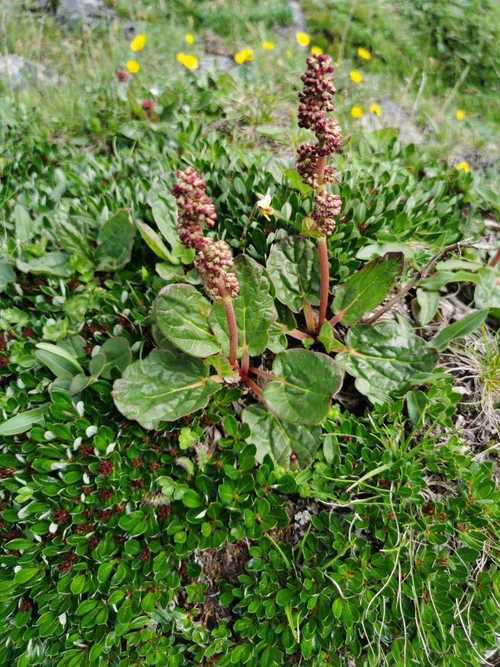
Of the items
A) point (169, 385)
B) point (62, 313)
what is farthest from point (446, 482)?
point (62, 313)

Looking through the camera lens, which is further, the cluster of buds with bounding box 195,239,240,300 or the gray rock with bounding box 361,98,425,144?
the gray rock with bounding box 361,98,425,144

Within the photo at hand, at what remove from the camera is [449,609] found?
224cm

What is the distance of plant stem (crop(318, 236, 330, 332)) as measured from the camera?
2.37 meters

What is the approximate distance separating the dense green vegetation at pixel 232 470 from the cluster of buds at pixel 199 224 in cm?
74

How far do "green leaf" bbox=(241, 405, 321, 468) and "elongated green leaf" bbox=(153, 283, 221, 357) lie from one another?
364 millimetres

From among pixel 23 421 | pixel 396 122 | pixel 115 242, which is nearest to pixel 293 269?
pixel 115 242

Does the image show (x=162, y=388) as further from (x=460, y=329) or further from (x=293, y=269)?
(x=460, y=329)

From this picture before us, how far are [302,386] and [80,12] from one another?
7646mm

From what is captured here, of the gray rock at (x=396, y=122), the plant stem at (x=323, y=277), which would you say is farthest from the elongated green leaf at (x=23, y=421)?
the gray rock at (x=396, y=122)

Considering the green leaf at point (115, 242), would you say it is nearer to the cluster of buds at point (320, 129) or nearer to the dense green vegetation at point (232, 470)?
the dense green vegetation at point (232, 470)

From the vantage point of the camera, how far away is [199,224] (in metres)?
1.86

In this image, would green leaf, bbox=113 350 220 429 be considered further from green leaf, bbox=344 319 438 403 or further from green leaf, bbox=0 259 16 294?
green leaf, bbox=0 259 16 294

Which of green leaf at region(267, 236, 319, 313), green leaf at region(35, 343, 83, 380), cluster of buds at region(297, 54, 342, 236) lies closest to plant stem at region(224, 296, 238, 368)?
green leaf at region(267, 236, 319, 313)

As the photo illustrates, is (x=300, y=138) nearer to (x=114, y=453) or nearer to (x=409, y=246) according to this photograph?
(x=409, y=246)
